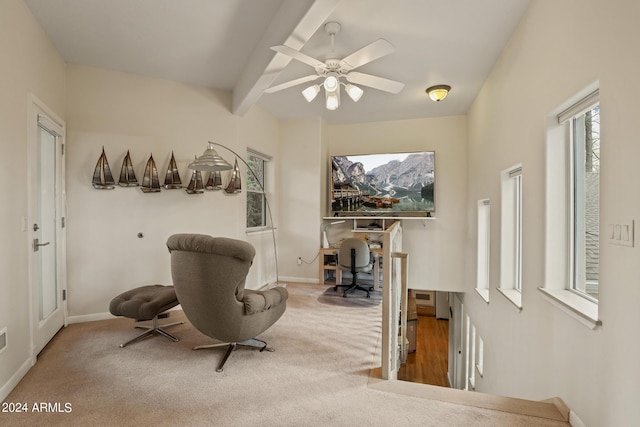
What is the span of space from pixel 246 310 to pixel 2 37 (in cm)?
255

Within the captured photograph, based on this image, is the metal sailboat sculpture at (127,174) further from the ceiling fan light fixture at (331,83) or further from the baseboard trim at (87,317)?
the ceiling fan light fixture at (331,83)

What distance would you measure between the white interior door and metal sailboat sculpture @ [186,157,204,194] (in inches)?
48.6

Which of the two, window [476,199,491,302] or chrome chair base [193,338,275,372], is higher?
window [476,199,491,302]

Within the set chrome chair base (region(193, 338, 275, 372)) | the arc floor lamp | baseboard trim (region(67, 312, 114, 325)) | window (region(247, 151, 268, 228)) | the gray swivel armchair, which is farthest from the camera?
window (region(247, 151, 268, 228))

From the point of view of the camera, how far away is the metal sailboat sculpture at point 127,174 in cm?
346

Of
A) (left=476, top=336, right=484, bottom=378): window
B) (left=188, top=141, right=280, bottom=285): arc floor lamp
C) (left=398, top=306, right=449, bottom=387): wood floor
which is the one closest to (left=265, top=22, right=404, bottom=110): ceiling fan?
(left=188, top=141, right=280, bottom=285): arc floor lamp

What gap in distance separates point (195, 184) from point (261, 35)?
73.2 inches

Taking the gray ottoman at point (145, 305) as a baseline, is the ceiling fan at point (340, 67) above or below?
above

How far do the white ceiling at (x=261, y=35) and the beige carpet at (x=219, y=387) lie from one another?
2567 millimetres

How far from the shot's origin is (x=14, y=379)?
7.23ft

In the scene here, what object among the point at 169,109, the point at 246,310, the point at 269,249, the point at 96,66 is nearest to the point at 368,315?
the point at 246,310

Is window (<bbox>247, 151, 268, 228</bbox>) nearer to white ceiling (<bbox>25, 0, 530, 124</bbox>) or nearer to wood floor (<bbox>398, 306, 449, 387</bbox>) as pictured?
white ceiling (<bbox>25, 0, 530, 124</bbox>)

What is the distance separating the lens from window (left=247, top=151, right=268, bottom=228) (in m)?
4.80

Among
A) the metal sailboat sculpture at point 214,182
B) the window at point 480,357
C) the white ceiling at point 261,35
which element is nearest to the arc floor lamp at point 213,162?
the metal sailboat sculpture at point 214,182
